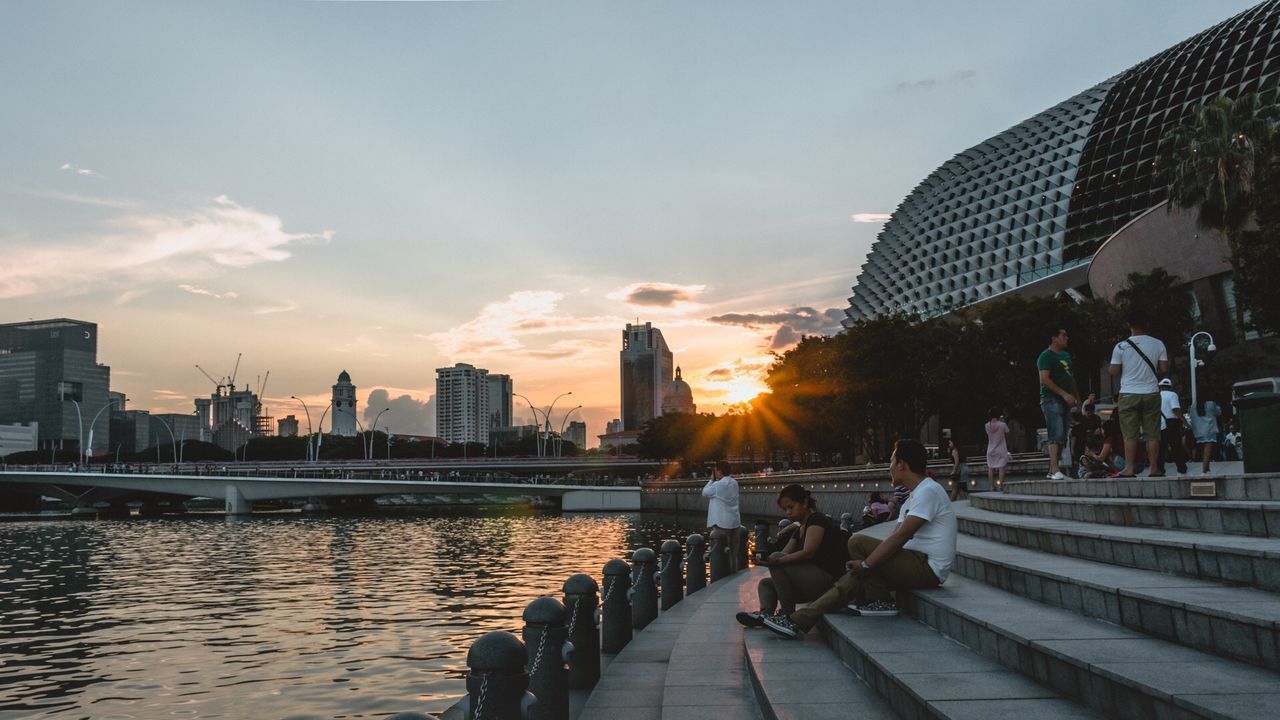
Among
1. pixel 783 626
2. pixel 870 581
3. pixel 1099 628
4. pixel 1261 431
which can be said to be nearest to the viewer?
pixel 1099 628

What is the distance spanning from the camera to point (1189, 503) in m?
7.68

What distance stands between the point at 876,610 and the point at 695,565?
7.13 meters

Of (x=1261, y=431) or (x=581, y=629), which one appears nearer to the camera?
(x=581, y=629)

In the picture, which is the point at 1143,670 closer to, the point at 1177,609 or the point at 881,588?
the point at 1177,609

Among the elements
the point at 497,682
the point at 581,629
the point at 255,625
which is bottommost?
the point at 255,625

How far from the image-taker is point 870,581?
7609 mm

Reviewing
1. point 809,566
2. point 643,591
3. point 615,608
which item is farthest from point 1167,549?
point 643,591

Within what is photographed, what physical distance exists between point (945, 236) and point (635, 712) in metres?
105

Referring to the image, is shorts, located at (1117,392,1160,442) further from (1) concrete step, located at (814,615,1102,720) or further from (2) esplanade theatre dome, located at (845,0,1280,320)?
(2) esplanade theatre dome, located at (845,0,1280,320)

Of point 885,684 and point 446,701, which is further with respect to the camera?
point 446,701

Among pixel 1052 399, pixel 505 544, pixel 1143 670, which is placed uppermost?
pixel 1052 399

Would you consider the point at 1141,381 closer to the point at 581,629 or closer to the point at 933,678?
the point at 933,678

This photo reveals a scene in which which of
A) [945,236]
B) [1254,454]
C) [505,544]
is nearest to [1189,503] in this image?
[1254,454]

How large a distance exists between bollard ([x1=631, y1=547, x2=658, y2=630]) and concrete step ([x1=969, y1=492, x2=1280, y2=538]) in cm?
478
